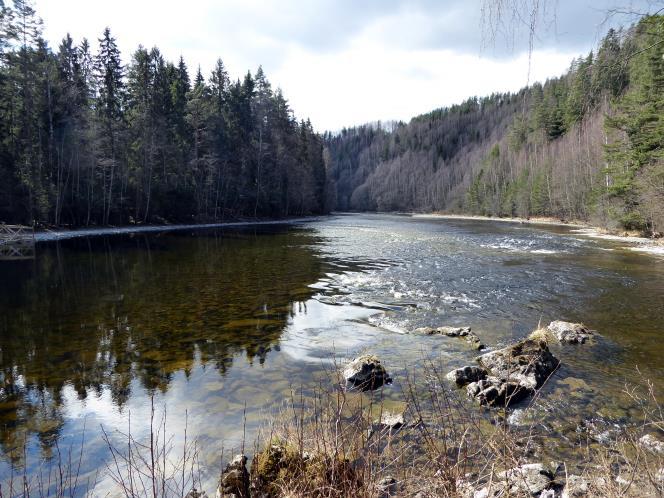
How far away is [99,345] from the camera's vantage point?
395 inches

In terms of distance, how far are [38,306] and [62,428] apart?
9259 mm

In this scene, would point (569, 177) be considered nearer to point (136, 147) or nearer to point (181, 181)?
point (181, 181)

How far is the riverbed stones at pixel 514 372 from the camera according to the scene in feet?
23.0

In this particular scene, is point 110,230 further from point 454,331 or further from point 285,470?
point 285,470

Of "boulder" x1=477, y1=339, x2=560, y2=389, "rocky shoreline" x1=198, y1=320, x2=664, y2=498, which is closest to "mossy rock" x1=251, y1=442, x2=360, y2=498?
"rocky shoreline" x1=198, y1=320, x2=664, y2=498

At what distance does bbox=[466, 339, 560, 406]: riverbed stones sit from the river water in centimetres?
31

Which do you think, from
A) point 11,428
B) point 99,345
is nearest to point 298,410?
point 11,428

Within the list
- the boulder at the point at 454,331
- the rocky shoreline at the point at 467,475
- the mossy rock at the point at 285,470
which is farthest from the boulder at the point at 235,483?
the boulder at the point at 454,331

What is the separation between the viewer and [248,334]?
11.1m

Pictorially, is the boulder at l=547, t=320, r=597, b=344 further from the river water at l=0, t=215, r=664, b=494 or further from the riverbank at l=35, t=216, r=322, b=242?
the riverbank at l=35, t=216, r=322, b=242

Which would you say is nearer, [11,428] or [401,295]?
[11,428]

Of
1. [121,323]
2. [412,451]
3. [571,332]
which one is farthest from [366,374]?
[121,323]

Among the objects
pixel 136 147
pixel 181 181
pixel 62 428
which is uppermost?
pixel 136 147

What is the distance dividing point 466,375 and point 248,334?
6135 mm
